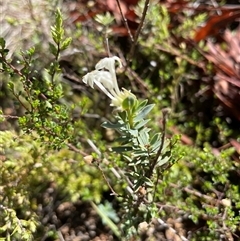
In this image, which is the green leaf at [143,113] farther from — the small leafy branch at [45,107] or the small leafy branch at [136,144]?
the small leafy branch at [45,107]

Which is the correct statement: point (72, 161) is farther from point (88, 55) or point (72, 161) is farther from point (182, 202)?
point (88, 55)

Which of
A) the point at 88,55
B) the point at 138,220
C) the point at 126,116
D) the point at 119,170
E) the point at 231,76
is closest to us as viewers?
the point at 126,116

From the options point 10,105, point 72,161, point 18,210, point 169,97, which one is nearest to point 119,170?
point 72,161

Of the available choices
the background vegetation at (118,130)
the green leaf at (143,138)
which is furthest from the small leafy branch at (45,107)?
the green leaf at (143,138)

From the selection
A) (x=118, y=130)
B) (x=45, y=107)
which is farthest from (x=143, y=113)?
(x=45, y=107)

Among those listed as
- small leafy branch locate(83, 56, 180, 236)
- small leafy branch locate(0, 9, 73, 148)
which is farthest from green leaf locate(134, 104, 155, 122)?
small leafy branch locate(0, 9, 73, 148)

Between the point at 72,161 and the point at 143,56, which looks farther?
the point at 143,56

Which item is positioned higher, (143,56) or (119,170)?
(143,56)

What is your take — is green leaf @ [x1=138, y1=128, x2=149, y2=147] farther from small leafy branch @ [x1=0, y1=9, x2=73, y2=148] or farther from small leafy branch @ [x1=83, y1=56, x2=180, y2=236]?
small leafy branch @ [x1=0, y1=9, x2=73, y2=148]

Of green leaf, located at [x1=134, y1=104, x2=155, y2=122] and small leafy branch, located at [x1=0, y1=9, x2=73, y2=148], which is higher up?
small leafy branch, located at [x1=0, y1=9, x2=73, y2=148]
